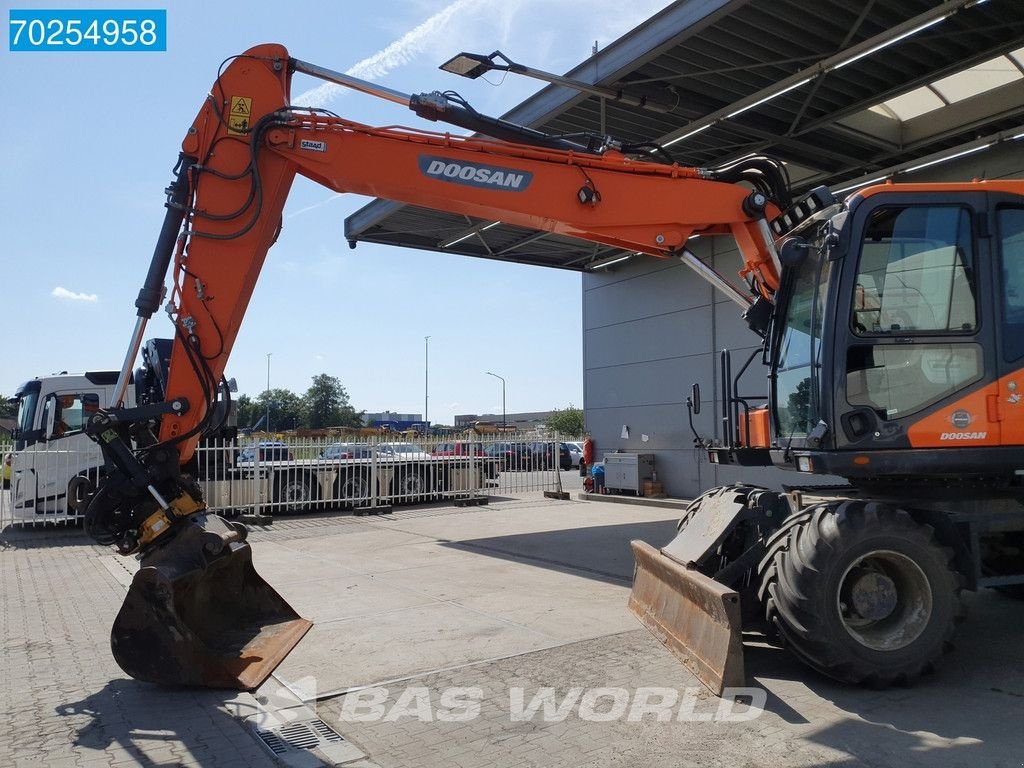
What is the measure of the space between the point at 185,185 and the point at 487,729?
458 cm

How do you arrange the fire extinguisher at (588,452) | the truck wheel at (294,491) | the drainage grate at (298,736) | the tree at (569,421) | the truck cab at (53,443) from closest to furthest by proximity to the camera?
1. the drainage grate at (298,736)
2. the truck cab at (53,443)
3. the truck wheel at (294,491)
4. the fire extinguisher at (588,452)
5. the tree at (569,421)

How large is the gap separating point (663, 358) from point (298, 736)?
48.6 feet

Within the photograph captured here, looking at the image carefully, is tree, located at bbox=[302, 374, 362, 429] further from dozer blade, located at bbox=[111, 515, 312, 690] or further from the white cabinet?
dozer blade, located at bbox=[111, 515, 312, 690]

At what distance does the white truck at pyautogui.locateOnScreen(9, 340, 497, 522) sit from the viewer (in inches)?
551

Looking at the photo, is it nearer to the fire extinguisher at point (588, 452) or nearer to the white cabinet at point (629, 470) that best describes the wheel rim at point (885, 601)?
the white cabinet at point (629, 470)

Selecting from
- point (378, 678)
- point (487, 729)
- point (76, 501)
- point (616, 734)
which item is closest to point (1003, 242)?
point (616, 734)

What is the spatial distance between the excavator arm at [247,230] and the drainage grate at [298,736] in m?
0.61

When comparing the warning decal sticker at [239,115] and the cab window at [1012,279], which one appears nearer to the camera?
the cab window at [1012,279]

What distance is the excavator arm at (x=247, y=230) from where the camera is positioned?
5.34m

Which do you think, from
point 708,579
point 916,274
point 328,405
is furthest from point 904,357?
point 328,405

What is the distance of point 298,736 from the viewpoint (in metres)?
4.52

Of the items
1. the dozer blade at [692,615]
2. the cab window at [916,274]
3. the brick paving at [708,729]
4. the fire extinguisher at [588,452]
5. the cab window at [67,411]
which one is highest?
the cab window at [916,274]

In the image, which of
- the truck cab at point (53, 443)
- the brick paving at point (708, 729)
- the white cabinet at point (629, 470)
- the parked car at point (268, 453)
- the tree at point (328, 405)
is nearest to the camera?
the brick paving at point (708, 729)

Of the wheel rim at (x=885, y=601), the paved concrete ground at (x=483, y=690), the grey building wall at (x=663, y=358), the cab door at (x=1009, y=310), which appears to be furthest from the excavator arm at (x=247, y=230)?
the grey building wall at (x=663, y=358)
